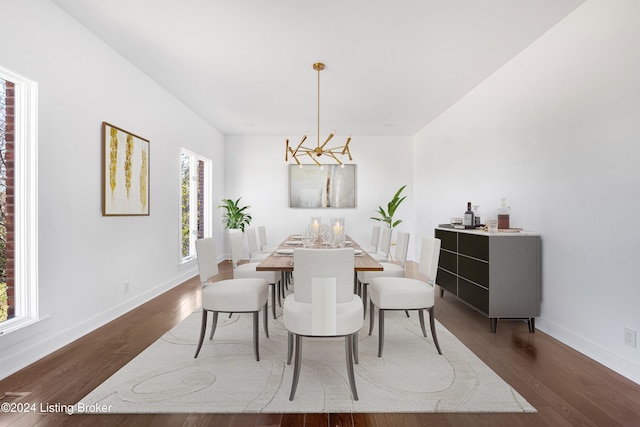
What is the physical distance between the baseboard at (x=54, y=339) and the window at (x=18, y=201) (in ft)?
0.66

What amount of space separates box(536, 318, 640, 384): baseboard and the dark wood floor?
0.06 m

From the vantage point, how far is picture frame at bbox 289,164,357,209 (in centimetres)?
717

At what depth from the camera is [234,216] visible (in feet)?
22.1

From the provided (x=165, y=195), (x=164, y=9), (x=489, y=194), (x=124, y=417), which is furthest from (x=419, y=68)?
(x=124, y=417)

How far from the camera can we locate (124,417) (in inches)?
69.9

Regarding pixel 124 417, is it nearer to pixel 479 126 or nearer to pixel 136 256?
pixel 136 256

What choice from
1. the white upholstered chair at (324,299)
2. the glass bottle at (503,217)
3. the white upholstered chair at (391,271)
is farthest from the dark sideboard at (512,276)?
the white upholstered chair at (324,299)

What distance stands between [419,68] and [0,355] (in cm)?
448

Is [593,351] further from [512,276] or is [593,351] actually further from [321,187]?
[321,187]

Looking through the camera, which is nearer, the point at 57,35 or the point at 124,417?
the point at 124,417

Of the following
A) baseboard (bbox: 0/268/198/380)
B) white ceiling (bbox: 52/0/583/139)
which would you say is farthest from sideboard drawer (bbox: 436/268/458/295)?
baseboard (bbox: 0/268/198/380)

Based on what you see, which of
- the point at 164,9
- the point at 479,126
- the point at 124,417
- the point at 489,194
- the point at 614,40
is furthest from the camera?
the point at 479,126

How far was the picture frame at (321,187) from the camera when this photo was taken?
7.17m

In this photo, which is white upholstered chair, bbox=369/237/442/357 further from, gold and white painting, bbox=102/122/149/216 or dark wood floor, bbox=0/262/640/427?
gold and white painting, bbox=102/122/149/216
